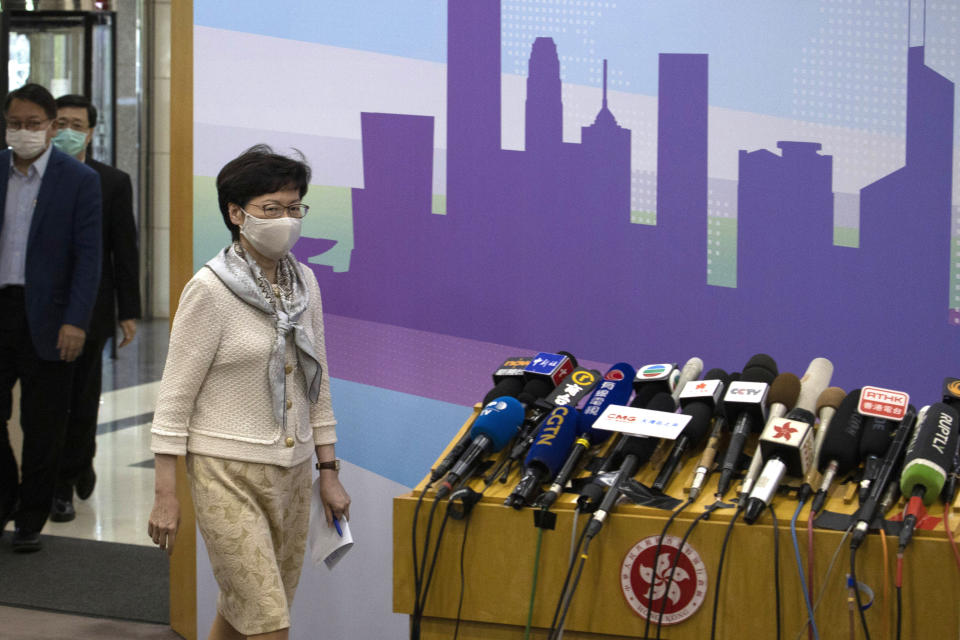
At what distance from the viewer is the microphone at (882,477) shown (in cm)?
180

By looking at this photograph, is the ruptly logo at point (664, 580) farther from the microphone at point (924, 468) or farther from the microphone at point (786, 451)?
the microphone at point (924, 468)

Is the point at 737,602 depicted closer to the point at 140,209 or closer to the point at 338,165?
the point at 338,165

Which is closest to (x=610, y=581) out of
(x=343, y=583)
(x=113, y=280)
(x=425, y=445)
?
(x=425, y=445)

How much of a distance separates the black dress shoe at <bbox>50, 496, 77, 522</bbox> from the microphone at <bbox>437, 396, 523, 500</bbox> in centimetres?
304

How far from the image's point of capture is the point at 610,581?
196 cm

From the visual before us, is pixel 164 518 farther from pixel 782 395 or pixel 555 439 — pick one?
pixel 782 395

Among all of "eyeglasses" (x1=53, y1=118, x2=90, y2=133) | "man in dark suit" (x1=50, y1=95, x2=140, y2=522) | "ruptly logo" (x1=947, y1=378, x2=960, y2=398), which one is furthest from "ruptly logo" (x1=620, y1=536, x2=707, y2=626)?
"eyeglasses" (x1=53, y1=118, x2=90, y2=133)

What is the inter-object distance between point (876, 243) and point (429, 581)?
1.32m

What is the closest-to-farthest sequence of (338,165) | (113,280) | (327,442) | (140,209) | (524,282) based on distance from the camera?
(327,442) < (524,282) < (338,165) < (113,280) < (140,209)

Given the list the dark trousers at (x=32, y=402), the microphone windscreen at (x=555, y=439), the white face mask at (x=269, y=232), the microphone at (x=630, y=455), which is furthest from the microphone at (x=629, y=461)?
the dark trousers at (x=32, y=402)

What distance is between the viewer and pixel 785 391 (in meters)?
2.15

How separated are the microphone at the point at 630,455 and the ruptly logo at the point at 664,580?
11cm

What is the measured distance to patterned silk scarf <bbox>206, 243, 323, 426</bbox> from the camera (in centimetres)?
227

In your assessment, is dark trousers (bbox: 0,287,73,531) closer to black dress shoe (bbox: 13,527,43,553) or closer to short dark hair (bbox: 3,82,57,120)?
black dress shoe (bbox: 13,527,43,553)
